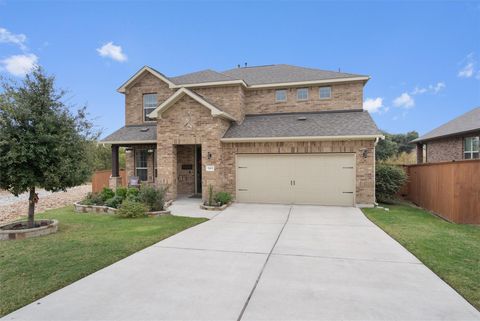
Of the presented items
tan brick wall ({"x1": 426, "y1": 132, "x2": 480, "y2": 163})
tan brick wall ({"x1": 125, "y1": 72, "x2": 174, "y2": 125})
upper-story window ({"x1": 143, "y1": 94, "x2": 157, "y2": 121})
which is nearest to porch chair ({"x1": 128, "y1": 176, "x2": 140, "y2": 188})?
tan brick wall ({"x1": 125, "y1": 72, "x2": 174, "y2": 125})

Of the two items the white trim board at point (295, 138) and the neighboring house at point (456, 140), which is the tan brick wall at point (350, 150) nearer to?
the white trim board at point (295, 138)

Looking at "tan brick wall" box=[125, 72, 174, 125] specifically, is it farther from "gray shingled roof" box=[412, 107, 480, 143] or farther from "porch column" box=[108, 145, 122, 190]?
"gray shingled roof" box=[412, 107, 480, 143]

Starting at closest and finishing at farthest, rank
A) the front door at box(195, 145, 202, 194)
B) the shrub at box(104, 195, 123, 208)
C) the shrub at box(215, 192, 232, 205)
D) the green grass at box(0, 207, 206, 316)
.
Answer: the green grass at box(0, 207, 206, 316) → the shrub at box(104, 195, 123, 208) → the shrub at box(215, 192, 232, 205) → the front door at box(195, 145, 202, 194)

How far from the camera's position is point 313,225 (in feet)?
28.3

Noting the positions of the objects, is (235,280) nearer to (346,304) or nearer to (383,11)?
(346,304)

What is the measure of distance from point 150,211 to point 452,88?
2112 centimetres

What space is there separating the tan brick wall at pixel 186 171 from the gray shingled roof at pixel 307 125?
290cm

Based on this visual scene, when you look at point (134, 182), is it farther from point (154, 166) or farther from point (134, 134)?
point (134, 134)

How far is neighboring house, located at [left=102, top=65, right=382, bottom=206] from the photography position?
1222cm

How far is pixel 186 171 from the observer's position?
1553cm

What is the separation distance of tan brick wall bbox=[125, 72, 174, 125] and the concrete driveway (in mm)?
11345

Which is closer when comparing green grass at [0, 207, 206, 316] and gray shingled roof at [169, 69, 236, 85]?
green grass at [0, 207, 206, 316]

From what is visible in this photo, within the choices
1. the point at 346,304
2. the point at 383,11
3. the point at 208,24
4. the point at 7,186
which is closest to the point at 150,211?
the point at 7,186

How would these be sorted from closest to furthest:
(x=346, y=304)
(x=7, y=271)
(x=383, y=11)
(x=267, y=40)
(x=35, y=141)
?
(x=346, y=304) → (x=7, y=271) → (x=35, y=141) → (x=383, y=11) → (x=267, y=40)
